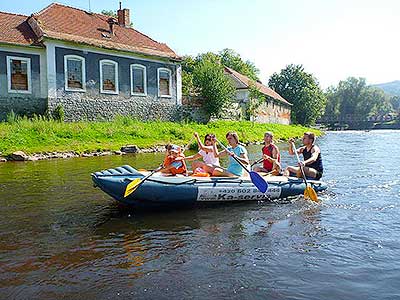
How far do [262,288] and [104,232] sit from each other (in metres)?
3.05

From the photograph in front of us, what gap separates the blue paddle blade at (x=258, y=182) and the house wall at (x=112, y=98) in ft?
53.6

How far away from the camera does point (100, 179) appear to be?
24.6 feet

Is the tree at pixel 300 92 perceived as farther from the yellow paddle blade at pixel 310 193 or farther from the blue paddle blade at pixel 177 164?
the blue paddle blade at pixel 177 164

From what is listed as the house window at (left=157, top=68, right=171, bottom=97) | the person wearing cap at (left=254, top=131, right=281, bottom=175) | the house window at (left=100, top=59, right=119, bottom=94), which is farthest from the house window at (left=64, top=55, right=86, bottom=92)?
the person wearing cap at (left=254, top=131, right=281, bottom=175)

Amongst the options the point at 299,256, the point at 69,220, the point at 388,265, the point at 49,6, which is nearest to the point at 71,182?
the point at 69,220

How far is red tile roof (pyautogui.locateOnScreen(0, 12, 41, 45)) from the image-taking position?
21144mm

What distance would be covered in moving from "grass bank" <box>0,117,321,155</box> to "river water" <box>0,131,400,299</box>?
8.82 metres

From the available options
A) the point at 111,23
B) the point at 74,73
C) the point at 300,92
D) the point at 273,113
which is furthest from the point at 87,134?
the point at 300,92

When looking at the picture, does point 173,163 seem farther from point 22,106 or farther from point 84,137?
point 22,106

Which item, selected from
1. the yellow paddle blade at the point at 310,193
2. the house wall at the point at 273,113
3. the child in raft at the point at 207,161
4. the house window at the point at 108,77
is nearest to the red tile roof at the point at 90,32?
the house window at the point at 108,77

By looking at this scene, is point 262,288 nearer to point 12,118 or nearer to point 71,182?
point 71,182

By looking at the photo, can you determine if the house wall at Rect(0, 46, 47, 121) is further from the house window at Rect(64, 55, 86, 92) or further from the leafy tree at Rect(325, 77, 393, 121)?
the leafy tree at Rect(325, 77, 393, 121)

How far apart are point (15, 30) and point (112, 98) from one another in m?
6.14

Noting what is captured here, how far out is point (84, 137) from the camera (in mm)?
20328
